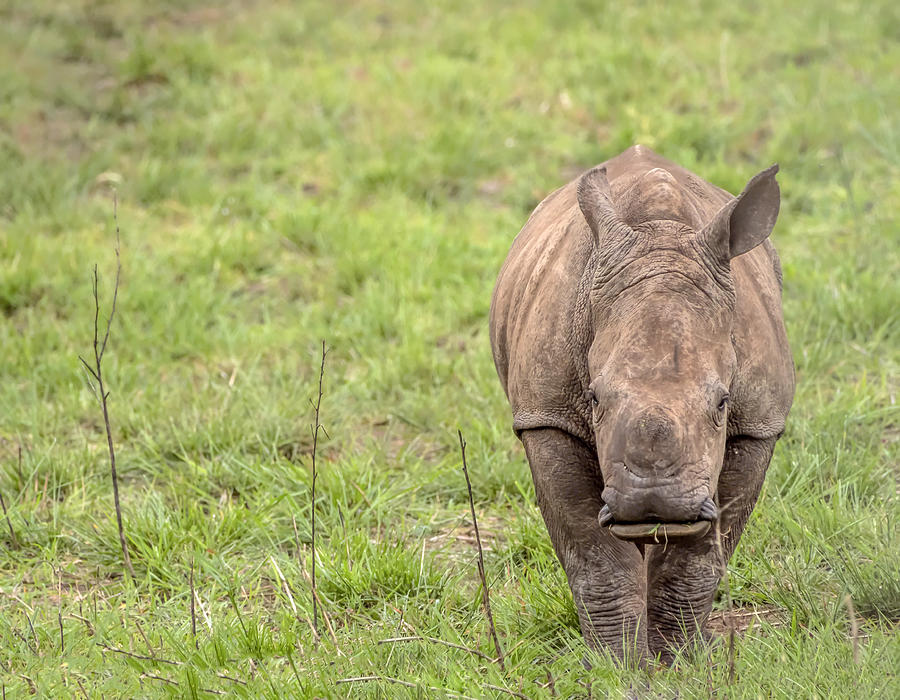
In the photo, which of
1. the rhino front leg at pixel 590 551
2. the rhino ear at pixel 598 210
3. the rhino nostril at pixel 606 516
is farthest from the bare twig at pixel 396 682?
the rhino ear at pixel 598 210

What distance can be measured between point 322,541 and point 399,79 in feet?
18.7

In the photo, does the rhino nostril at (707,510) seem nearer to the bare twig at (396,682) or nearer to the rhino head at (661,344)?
the rhino head at (661,344)

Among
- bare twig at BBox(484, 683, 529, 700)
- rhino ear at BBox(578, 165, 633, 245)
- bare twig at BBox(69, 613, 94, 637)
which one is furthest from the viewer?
bare twig at BBox(69, 613, 94, 637)

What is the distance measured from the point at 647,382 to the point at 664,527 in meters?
0.35

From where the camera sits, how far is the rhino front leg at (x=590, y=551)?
3.55m

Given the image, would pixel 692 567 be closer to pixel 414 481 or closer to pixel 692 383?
pixel 692 383

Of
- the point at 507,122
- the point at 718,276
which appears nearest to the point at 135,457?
the point at 718,276

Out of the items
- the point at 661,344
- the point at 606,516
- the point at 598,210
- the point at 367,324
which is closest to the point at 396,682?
the point at 606,516

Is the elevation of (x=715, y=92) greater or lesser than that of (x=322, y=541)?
greater

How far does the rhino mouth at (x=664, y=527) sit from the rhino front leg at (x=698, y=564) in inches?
25.5

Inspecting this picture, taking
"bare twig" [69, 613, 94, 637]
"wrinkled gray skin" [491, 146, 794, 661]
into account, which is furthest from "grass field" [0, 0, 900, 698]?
"wrinkled gray skin" [491, 146, 794, 661]

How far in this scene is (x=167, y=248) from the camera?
302 inches

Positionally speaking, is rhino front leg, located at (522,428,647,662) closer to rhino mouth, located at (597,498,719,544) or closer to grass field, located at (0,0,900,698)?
grass field, located at (0,0,900,698)

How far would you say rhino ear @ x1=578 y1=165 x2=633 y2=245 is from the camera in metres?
3.30
